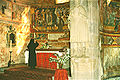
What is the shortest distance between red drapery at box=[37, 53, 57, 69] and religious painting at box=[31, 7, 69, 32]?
15.7 feet

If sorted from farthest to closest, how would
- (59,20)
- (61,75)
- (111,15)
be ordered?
1. (59,20)
2. (111,15)
3. (61,75)

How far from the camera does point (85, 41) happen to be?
561 centimetres

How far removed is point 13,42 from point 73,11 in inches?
334

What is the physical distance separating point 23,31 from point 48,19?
2.31 meters

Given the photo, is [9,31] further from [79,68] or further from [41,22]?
[79,68]

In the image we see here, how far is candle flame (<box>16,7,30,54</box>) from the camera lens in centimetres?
1360

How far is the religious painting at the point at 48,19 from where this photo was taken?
14078 mm

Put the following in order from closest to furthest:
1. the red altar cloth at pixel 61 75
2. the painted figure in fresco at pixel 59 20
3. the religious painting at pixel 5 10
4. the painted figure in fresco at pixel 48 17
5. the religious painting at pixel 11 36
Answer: the red altar cloth at pixel 61 75
the religious painting at pixel 5 10
the religious painting at pixel 11 36
the painted figure in fresco at pixel 59 20
the painted figure in fresco at pixel 48 17

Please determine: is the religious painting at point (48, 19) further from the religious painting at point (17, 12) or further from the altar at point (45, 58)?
the altar at point (45, 58)

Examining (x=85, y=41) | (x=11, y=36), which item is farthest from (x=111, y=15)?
(x=11, y=36)

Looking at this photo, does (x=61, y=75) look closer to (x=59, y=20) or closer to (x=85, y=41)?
(x=85, y=41)

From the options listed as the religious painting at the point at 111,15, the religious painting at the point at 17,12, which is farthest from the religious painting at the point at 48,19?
the religious painting at the point at 111,15

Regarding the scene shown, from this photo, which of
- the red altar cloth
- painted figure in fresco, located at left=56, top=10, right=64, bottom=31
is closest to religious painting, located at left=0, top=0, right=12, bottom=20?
painted figure in fresco, located at left=56, top=10, right=64, bottom=31

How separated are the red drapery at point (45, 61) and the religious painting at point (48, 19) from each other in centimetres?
480
